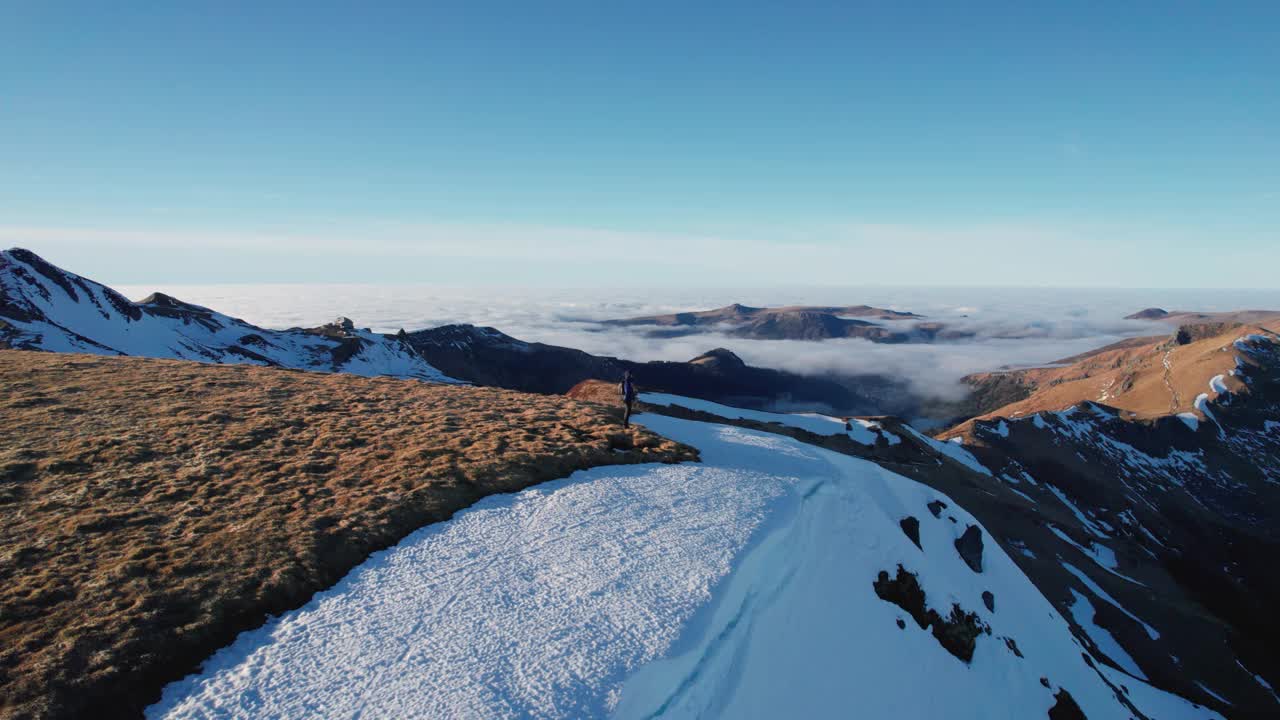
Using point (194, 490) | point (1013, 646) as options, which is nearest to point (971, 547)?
point (1013, 646)

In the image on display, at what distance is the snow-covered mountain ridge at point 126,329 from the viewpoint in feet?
277

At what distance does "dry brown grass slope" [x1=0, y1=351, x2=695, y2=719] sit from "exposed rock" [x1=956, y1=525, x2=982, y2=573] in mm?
18390

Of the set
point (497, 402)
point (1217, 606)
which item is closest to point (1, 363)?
point (497, 402)

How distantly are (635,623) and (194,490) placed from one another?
1581cm

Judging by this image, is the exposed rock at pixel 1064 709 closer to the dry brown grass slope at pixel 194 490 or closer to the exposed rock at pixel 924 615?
the exposed rock at pixel 924 615

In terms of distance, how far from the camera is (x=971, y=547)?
32188 mm

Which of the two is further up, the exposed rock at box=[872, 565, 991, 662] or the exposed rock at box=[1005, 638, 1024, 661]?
the exposed rock at box=[872, 565, 991, 662]

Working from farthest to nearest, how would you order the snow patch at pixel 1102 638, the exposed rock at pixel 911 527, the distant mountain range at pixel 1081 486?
the distant mountain range at pixel 1081 486, the snow patch at pixel 1102 638, the exposed rock at pixel 911 527

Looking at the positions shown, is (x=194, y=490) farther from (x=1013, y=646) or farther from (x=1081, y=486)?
(x=1081, y=486)

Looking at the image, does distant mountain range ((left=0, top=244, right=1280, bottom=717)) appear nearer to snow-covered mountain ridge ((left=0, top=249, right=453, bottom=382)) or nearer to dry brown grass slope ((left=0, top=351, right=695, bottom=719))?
snow-covered mountain ridge ((left=0, top=249, right=453, bottom=382))

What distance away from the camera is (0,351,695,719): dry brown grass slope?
1113 centimetres

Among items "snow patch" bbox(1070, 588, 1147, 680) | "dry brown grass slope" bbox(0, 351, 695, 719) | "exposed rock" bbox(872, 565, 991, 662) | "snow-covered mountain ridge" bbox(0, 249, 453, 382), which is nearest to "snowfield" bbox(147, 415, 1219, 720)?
"exposed rock" bbox(872, 565, 991, 662)

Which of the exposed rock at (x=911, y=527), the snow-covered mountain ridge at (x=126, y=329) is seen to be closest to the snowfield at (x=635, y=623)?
→ the exposed rock at (x=911, y=527)

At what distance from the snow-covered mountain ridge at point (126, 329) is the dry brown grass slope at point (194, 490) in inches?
2847
